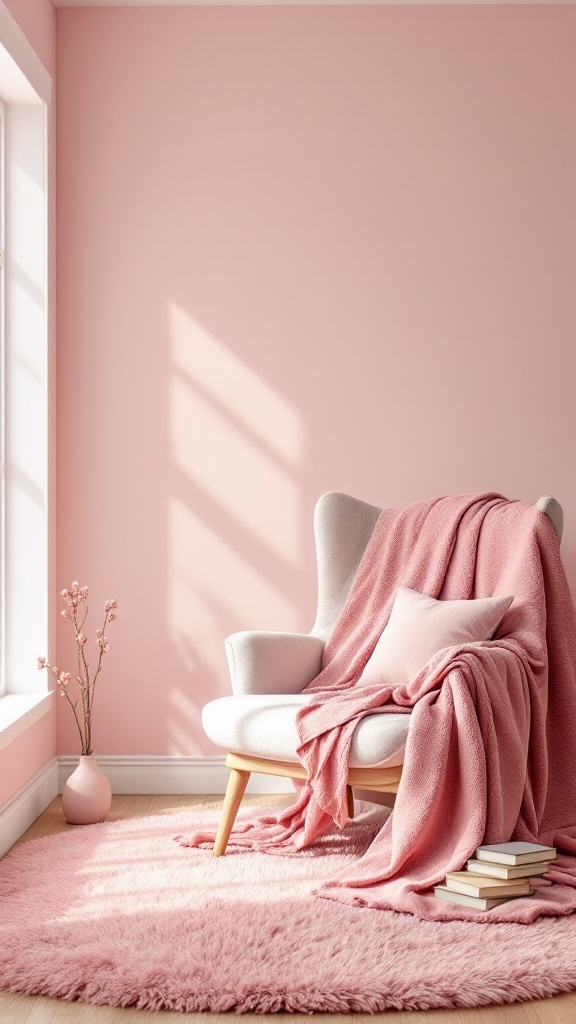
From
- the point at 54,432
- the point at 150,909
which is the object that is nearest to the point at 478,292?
the point at 54,432

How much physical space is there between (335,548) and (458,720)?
3.42 ft

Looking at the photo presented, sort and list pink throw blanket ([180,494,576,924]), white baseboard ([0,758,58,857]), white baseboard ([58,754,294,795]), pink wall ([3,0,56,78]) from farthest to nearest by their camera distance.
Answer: white baseboard ([58,754,294,795]), pink wall ([3,0,56,78]), white baseboard ([0,758,58,857]), pink throw blanket ([180,494,576,924])

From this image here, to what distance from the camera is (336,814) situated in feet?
9.05

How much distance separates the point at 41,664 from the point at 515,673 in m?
1.53

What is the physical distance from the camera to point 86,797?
Answer: 341cm

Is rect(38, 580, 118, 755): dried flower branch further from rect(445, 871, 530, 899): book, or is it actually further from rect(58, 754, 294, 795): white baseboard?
rect(445, 871, 530, 899): book

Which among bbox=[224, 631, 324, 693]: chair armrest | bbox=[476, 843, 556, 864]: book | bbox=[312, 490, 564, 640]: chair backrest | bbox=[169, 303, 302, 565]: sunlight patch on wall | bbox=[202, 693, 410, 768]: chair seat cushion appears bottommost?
bbox=[476, 843, 556, 864]: book

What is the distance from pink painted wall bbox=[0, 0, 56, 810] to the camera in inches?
126

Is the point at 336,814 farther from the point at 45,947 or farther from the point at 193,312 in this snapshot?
the point at 193,312

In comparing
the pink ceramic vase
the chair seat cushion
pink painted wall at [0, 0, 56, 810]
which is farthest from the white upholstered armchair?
pink painted wall at [0, 0, 56, 810]

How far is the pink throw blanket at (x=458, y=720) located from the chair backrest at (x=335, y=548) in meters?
0.07

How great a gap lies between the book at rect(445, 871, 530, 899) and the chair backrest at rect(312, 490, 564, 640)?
3.87 ft

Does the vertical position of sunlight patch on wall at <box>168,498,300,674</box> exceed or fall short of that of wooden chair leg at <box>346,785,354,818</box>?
it exceeds it

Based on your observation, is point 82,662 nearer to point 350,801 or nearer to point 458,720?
point 350,801
